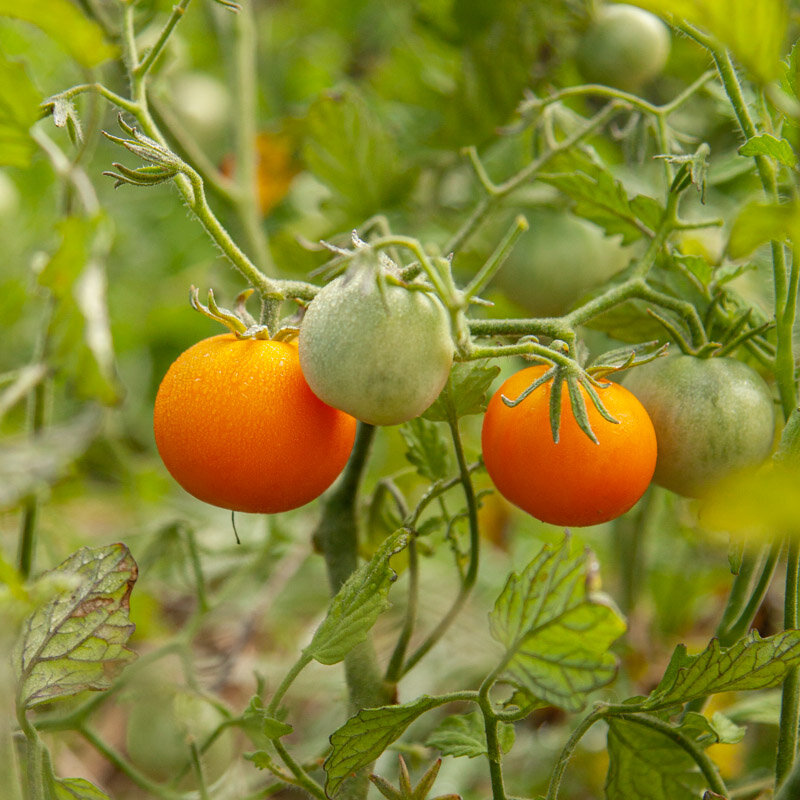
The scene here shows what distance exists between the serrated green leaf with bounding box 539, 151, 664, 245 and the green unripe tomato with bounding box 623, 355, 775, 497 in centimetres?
12

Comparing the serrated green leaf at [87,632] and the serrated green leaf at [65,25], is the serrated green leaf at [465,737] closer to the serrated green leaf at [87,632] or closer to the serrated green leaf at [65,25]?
the serrated green leaf at [87,632]

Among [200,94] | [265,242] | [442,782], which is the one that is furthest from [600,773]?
[200,94]

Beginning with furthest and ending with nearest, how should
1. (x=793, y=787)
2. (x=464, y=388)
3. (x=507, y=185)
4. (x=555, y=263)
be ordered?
(x=555, y=263) → (x=507, y=185) → (x=464, y=388) → (x=793, y=787)

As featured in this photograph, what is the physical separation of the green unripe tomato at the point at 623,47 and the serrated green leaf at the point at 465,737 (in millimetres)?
754

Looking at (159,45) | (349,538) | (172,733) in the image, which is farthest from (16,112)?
(172,733)

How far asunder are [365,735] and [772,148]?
449 millimetres

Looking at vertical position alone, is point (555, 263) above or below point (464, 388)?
below

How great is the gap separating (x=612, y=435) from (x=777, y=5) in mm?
259

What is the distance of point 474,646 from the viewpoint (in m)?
1.23

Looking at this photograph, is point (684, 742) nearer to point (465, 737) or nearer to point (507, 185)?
point (465, 737)

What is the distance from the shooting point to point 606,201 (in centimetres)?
72

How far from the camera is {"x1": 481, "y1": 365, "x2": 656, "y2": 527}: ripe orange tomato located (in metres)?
0.57

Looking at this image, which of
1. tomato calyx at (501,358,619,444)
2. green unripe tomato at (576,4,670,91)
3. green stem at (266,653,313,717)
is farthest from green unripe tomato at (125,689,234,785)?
green unripe tomato at (576,4,670,91)

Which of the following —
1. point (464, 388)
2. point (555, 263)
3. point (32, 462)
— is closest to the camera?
point (32, 462)
